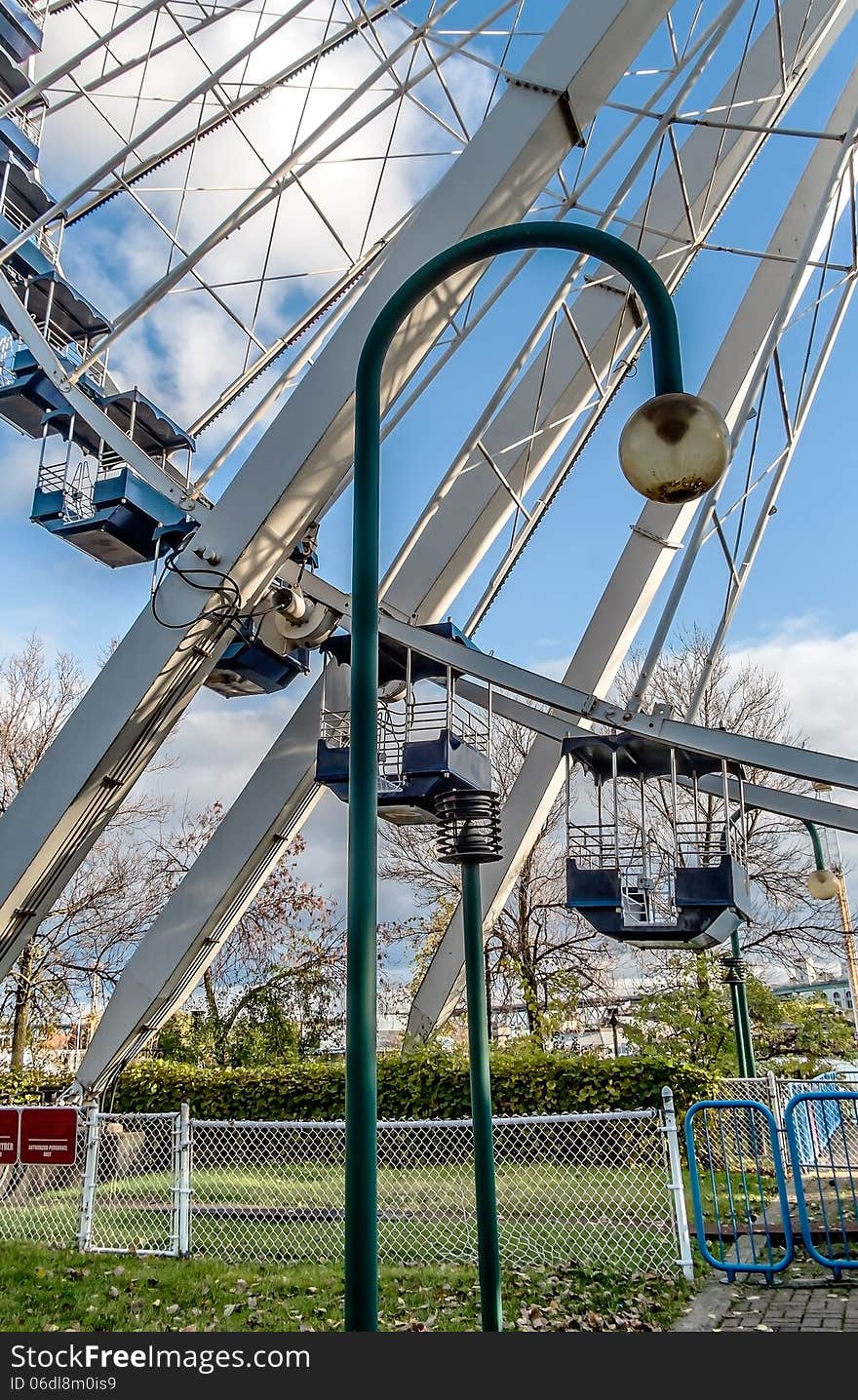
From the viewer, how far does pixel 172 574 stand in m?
13.9

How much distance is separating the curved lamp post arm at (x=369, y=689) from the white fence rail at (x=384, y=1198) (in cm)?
535

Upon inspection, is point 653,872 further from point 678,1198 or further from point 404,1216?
point 678,1198

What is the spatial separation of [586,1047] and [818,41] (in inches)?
787

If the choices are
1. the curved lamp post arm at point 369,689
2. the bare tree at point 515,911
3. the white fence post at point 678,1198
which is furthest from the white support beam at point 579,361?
the curved lamp post arm at point 369,689

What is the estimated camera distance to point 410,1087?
664 inches

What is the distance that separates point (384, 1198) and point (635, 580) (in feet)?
31.8

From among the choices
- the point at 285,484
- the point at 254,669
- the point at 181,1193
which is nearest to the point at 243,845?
the point at 254,669

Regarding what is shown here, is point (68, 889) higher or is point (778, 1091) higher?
point (68, 889)

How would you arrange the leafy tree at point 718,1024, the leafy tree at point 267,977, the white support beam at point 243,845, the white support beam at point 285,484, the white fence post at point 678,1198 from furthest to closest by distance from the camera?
the leafy tree at point 267,977, the leafy tree at point 718,1024, the white support beam at point 243,845, the white support beam at point 285,484, the white fence post at point 678,1198

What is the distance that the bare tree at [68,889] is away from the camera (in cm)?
2544

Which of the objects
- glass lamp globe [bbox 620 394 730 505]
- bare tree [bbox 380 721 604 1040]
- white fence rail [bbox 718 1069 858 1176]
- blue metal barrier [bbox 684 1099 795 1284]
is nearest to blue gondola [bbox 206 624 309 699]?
white fence rail [bbox 718 1069 858 1176]

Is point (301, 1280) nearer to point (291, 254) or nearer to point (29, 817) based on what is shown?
point (29, 817)

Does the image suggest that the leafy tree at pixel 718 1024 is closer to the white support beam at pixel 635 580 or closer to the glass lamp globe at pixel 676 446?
the white support beam at pixel 635 580

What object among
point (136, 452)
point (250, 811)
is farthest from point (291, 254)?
point (250, 811)
